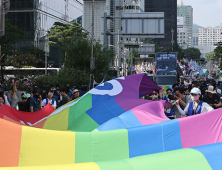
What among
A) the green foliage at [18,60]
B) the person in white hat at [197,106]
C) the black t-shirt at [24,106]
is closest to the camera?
the person in white hat at [197,106]

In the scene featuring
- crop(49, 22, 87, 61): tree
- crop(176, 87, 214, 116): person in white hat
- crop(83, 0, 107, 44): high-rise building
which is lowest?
crop(176, 87, 214, 116): person in white hat

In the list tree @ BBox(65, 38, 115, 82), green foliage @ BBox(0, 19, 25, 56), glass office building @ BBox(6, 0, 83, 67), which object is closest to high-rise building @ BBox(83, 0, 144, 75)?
glass office building @ BBox(6, 0, 83, 67)

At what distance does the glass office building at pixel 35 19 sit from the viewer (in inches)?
2835

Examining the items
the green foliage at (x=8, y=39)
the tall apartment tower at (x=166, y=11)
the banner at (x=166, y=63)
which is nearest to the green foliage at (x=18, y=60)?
the green foliage at (x=8, y=39)

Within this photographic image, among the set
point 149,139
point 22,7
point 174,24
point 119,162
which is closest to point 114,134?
point 149,139

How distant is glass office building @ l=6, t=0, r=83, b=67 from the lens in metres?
72.0

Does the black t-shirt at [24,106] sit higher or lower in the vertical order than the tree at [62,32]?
lower

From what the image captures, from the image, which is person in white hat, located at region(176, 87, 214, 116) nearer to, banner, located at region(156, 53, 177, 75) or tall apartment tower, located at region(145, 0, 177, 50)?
banner, located at region(156, 53, 177, 75)

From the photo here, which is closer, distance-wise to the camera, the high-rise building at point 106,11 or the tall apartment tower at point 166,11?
the high-rise building at point 106,11

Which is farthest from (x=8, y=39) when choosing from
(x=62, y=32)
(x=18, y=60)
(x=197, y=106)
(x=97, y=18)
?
(x=97, y=18)

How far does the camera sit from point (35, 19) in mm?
72375

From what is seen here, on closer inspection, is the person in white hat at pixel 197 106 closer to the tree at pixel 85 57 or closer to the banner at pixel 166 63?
the banner at pixel 166 63

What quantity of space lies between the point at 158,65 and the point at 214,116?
27.8m

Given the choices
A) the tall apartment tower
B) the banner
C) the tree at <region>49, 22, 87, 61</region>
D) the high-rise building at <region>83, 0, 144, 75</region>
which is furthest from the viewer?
the tall apartment tower
